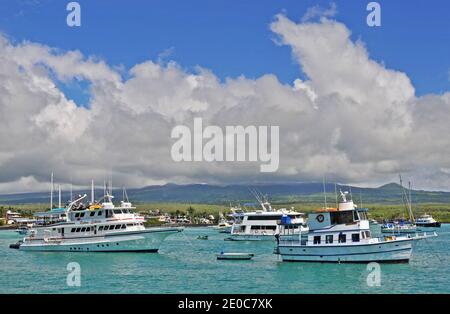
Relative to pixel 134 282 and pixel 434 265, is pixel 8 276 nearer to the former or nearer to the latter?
pixel 134 282

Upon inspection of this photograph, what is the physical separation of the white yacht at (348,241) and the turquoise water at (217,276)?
2.91ft

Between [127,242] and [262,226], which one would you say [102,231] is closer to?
[127,242]

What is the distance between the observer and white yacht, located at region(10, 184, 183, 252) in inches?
2694

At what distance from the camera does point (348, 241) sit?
162 feet

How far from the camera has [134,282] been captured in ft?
145

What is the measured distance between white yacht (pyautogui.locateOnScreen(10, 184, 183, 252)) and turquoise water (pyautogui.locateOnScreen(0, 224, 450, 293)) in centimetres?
610

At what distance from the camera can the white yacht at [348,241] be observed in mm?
48875

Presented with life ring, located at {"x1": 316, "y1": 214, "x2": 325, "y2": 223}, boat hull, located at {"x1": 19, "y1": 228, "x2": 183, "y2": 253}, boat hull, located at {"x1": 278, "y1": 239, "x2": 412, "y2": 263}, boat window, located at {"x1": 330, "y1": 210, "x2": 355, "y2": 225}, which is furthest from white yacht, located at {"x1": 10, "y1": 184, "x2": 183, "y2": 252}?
boat window, located at {"x1": 330, "y1": 210, "x2": 355, "y2": 225}

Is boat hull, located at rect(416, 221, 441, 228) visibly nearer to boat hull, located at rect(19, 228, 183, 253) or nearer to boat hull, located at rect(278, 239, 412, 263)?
boat hull, located at rect(19, 228, 183, 253)

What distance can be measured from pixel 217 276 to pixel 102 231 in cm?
2784

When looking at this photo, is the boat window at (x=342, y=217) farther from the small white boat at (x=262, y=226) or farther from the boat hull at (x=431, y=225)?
the boat hull at (x=431, y=225)

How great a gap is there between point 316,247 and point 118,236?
28353mm
